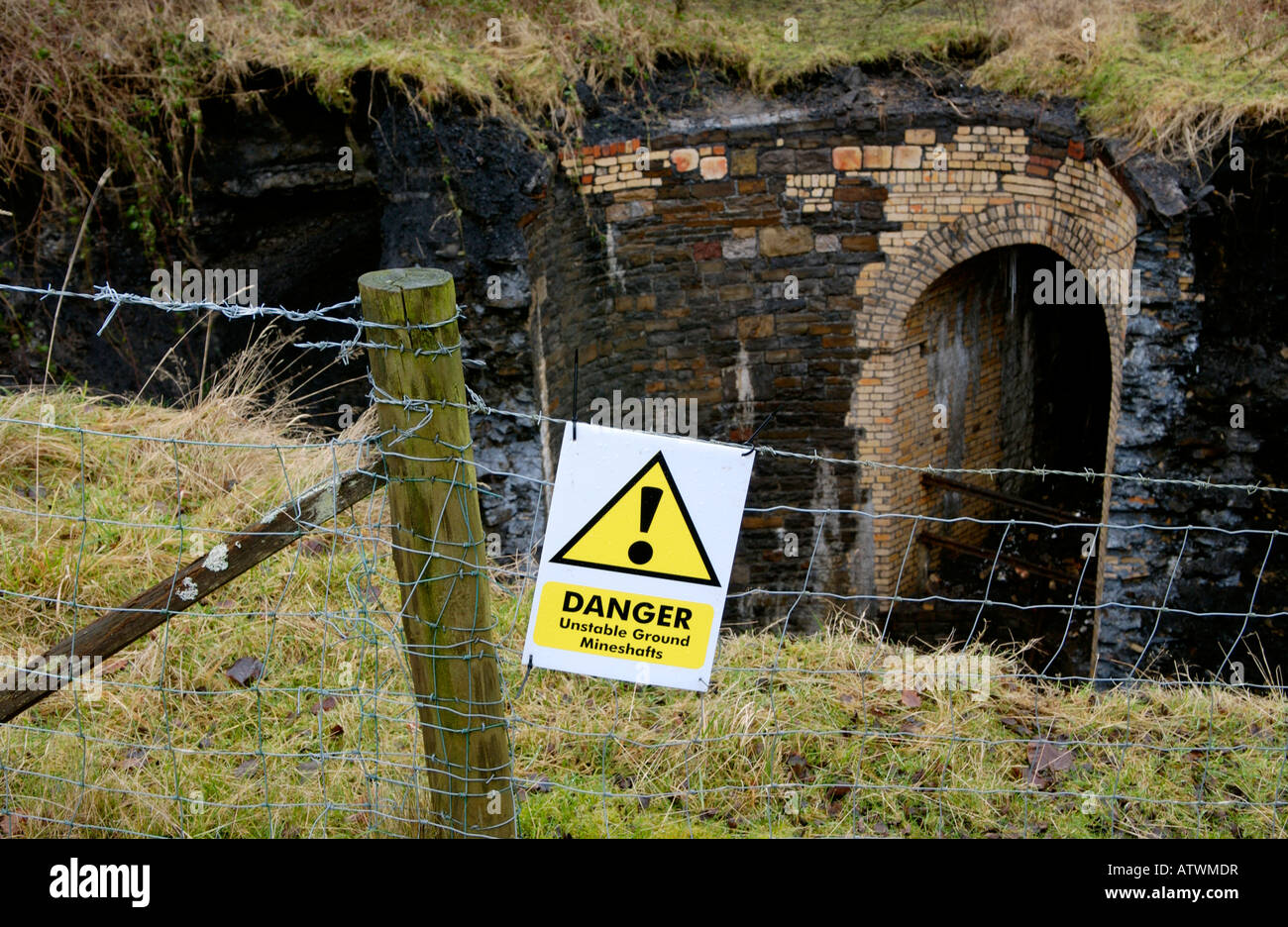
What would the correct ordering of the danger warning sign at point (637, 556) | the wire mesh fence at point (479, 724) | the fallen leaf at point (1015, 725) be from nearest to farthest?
the danger warning sign at point (637, 556) → the wire mesh fence at point (479, 724) → the fallen leaf at point (1015, 725)

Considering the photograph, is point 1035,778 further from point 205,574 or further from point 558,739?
point 205,574

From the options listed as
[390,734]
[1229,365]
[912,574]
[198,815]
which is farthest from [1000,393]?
[198,815]

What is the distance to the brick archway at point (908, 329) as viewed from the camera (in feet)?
26.3

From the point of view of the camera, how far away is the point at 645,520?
2.78 m

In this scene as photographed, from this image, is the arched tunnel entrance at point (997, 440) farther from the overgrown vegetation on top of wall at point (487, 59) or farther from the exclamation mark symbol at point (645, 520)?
the exclamation mark symbol at point (645, 520)

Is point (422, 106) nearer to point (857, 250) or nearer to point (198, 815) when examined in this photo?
point (857, 250)

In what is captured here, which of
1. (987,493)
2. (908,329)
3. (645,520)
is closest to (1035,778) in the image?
(645,520)

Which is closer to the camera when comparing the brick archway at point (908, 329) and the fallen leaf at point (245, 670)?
the fallen leaf at point (245, 670)

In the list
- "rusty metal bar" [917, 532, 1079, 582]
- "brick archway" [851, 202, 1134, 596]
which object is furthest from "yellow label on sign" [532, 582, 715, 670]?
"rusty metal bar" [917, 532, 1079, 582]

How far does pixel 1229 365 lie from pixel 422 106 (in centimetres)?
590

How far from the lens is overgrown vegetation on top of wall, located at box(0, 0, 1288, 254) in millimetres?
7941

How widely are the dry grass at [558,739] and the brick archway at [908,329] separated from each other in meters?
3.66

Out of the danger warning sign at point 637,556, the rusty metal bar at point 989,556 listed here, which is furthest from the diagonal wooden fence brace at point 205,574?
the rusty metal bar at point 989,556

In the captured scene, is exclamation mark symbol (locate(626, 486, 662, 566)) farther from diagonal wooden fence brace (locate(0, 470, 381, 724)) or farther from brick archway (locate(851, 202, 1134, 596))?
brick archway (locate(851, 202, 1134, 596))
